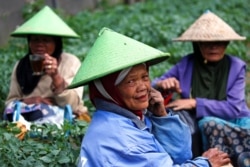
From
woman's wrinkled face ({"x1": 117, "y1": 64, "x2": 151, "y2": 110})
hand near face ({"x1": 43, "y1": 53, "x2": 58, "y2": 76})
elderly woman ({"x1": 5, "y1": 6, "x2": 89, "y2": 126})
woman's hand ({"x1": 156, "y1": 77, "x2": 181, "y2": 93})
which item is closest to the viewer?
woman's wrinkled face ({"x1": 117, "y1": 64, "x2": 151, "y2": 110})

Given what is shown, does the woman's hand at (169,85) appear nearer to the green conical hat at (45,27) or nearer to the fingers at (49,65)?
the fingers at (49,65)

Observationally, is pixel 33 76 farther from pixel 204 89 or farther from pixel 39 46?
pixel 204 89

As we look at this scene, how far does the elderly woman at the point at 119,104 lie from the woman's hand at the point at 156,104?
181 mm

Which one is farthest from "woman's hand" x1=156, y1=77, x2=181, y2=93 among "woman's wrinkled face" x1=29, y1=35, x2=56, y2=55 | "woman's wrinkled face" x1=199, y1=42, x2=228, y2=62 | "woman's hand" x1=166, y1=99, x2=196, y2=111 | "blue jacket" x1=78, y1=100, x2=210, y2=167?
"woman's wrinkled face" x1=29, y1=35, x2=56, y2=55

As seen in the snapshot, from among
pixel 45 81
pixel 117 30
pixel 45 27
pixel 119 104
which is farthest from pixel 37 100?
pixel 117 30

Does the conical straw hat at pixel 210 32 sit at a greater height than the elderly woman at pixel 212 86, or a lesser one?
greater

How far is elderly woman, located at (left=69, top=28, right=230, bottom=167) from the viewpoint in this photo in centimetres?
313

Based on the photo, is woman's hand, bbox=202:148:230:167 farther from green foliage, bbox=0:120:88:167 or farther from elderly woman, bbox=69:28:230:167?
green foliage, bbox=0:120:88:167

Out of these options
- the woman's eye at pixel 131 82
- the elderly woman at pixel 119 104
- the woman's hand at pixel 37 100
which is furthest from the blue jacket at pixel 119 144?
the woman's hand at pixel 37 100

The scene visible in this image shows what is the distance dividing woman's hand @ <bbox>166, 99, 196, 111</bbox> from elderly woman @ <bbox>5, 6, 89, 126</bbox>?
88 centimetres

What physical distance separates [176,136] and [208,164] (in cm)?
25

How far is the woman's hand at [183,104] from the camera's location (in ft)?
15.1

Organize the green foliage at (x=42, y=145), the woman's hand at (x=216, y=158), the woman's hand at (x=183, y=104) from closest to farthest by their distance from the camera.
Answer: the woman's hand at (x=216, y=158) → the green foliage at (x=42, y=145) → the woman's hand at (x=183, y=104)

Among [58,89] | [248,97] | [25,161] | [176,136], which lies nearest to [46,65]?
[58,89]
